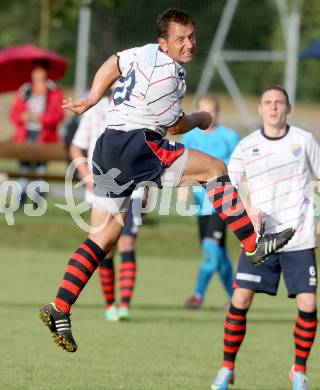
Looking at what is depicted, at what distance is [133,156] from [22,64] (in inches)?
600

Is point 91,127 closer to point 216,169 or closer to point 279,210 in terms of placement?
point 279,210

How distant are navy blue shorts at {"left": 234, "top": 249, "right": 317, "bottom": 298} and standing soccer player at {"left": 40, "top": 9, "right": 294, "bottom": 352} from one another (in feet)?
2.52

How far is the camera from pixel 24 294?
43.6 feet

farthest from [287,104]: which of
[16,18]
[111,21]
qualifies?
[16,18]

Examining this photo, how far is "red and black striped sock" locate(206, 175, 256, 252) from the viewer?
729 cm

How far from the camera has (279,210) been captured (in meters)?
8.17

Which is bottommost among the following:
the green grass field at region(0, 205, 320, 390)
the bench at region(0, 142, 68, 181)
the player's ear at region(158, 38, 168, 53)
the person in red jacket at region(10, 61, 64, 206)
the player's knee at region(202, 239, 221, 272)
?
the green grass field at region(0, 205, 320, 390)

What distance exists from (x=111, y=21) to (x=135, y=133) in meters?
17.5

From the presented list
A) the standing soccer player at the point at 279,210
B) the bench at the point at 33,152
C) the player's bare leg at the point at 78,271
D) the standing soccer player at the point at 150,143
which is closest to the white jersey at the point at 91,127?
the standing soccer player at the point at 279,210

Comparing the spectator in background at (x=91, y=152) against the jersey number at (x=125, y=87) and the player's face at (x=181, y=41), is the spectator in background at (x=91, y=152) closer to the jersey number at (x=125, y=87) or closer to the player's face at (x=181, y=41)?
the jersey number at (x=125, y=87)

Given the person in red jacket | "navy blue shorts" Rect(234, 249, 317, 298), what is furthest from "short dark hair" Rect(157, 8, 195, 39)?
the person in red jacket

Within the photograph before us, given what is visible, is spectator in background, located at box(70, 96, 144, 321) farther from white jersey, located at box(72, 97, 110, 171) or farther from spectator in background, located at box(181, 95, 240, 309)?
spectator in background, located at box(181, 95, 240, 309)

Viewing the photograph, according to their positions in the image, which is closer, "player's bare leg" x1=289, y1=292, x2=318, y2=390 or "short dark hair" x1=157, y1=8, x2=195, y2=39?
"short dark hair" x1=157, y1=8, x2=195, y2=39

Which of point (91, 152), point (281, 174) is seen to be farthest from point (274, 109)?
point (91, 152)
